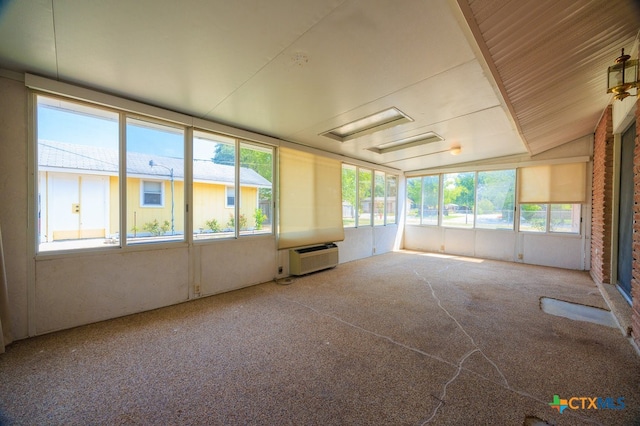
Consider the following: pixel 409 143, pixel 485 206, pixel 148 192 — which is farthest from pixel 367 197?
pixel 148 192

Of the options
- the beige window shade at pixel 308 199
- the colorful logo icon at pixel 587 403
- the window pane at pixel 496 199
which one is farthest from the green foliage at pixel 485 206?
the colorful logo icon at pixel 587 403

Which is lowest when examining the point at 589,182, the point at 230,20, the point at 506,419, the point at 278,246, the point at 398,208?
the point at 506,419

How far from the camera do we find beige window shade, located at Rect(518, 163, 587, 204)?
5203mm

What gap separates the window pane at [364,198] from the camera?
21.0 feet

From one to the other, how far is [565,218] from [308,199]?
5702 mm

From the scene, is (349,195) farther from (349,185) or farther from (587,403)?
(587,403)

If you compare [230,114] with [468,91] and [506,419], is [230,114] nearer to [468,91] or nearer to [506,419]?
[468,91]

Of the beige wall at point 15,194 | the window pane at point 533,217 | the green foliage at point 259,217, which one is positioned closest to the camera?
the beige wall at point 15,194

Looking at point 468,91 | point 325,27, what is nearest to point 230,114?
point 325,27

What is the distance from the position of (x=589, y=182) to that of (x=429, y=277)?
401 cm

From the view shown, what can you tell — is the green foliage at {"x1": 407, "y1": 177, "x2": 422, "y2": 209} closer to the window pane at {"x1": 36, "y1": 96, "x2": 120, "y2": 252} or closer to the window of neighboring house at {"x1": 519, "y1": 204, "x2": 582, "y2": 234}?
the window of neighboring house at {"x1": 519, "y1": 204, "x2": 582, "y2": 234}

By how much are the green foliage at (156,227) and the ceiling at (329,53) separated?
5.10ft

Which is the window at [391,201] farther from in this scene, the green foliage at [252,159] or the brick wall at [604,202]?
the brick wall at [604,202]

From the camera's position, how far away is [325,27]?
5.79 feet
